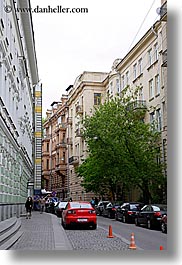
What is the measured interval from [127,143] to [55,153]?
12.0m

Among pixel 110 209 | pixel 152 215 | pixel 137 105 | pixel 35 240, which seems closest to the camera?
pixel 35 240

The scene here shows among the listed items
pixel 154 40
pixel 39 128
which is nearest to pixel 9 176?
pixel 154 40

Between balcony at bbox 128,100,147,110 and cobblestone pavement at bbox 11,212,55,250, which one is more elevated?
balcony at bbox 128,100,147,110

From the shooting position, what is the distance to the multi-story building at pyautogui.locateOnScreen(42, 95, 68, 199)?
31578mm

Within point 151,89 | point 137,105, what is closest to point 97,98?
point 137,105

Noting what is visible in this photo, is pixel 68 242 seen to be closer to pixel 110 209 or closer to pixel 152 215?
pixel 152 215

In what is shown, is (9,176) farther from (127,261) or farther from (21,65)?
(127,261)

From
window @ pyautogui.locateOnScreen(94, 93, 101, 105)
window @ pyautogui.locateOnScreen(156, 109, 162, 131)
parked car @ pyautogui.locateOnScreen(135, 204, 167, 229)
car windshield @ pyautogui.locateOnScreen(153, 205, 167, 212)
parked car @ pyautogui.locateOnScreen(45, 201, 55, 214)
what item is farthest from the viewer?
parked car @ pyautogui.locateOnScreen(45, 201, 55, 214)

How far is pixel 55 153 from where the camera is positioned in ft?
139

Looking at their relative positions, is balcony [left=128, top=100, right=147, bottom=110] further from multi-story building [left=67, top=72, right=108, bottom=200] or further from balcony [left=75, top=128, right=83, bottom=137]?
balcony [left=75, top=128, right=83, bottom=137]

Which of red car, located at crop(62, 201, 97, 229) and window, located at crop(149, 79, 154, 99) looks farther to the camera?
window, located at crop(149, 79, 154, 99)

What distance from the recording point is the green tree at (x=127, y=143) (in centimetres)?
3139

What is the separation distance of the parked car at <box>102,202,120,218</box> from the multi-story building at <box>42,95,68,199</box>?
4.41 m

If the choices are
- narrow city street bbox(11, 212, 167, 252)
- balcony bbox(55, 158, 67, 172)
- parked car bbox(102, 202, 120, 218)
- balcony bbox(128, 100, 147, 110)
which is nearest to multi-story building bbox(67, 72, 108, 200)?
balcony bbox(55, 158, 67, 172)
